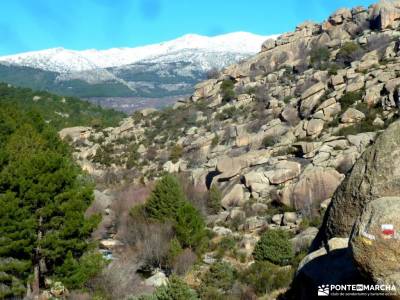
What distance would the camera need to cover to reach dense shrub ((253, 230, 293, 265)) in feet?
85.4

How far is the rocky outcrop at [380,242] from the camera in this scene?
620 cm

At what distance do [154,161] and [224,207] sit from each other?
763 inches

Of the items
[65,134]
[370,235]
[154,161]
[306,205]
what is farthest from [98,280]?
[65,134]

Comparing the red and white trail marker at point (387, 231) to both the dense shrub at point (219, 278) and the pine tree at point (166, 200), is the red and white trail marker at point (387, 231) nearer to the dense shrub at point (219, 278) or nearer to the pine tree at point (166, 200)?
the dense shrub at point (219, 278)

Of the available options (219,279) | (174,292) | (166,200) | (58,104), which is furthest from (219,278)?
(58,104)

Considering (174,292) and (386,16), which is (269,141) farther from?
(386,16)

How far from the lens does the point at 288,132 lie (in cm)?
4375

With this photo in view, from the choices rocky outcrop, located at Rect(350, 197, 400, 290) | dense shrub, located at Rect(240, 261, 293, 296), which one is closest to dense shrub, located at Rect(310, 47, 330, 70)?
dense shrub, located at Rect(240, 261, 293, 296)

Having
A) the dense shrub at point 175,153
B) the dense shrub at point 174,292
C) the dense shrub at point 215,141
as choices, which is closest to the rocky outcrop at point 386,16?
the dense shrub at point 215,141

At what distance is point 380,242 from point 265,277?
15830 millimetres

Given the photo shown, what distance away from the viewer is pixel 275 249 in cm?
2655

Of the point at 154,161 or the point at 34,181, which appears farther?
the point at 154,161

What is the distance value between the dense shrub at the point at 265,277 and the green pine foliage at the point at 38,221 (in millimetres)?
7571

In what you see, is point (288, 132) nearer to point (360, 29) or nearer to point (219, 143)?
point (219, 143)
